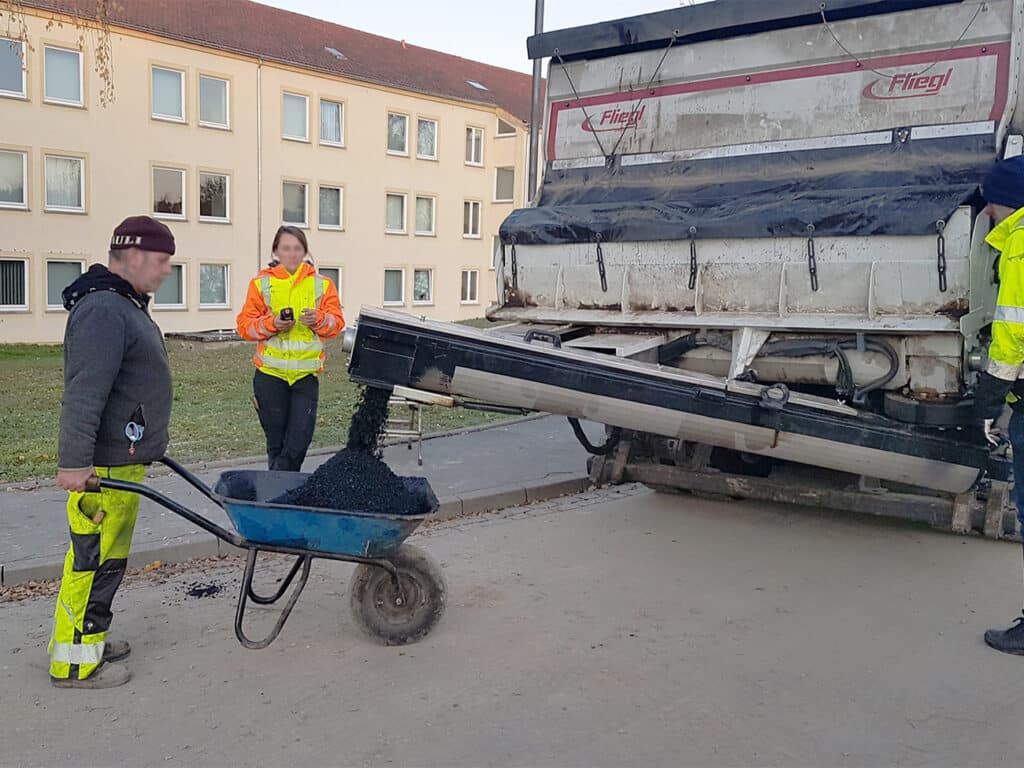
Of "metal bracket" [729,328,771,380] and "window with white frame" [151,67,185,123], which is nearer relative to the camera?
"metal bracket" [729,328,771,380]

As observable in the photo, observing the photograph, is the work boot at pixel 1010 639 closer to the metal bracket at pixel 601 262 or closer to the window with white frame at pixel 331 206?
the metal bracket at pixel 601 262

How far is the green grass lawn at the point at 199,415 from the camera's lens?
8.15m

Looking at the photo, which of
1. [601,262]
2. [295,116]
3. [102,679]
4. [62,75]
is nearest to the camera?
[102,679]

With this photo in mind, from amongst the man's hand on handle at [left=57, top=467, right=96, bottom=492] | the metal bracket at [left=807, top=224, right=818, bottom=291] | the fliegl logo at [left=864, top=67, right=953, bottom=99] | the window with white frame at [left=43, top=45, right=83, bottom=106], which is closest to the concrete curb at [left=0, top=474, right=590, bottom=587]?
the man's hand on handle at [left=57, top=467, right=96, bottom=492]

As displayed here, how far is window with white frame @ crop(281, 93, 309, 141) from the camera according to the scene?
2998 cm

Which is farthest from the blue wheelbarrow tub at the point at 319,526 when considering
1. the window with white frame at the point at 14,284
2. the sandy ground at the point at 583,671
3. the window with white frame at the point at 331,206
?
the window with white frame at the point at 331,206

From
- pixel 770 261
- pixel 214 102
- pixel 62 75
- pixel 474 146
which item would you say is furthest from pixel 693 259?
pixel 474 146

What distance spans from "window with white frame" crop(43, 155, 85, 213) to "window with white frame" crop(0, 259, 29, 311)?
1.69 m

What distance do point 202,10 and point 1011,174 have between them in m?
30.3

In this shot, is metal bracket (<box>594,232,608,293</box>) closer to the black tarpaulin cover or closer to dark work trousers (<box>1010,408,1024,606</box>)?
the black tarpaulin cover

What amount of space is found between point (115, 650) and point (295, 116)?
2826cm

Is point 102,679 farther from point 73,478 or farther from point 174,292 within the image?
point 174,292

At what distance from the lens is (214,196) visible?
1128 inches

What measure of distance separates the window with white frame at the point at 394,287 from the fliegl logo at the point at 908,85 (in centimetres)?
2859
